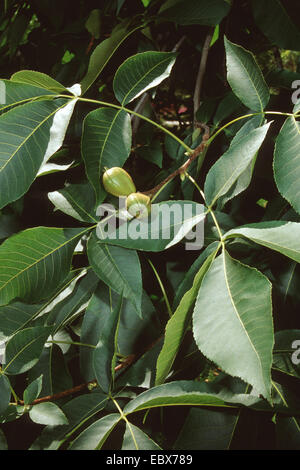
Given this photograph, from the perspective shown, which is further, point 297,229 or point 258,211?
point 258,211

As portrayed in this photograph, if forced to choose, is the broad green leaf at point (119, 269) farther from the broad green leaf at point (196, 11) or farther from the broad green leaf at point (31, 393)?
the broad green leaf at point (196, 11)

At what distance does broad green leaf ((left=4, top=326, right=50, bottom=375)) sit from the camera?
0.64 meters

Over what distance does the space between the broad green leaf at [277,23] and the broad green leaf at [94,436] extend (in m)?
0.77

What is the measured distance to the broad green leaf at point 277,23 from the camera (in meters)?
0.84

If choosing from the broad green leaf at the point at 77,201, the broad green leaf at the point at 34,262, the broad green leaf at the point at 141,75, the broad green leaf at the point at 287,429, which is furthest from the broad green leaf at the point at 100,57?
the broad green leaf at the point at 287,429

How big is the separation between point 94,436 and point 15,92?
1.71 feet

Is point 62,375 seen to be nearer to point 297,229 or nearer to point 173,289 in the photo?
point 173,289

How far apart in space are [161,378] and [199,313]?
13cm

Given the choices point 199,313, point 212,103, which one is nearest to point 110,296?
point 199,313

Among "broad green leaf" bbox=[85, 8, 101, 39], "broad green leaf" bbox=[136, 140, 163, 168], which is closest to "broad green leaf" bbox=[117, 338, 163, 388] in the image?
"broad green leaf" bbox=[136, 140, 163, 168]

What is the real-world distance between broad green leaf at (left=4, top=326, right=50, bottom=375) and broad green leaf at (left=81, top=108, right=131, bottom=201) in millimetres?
231

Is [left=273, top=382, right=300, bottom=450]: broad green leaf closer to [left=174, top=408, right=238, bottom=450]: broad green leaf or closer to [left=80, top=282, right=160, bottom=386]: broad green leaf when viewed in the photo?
[left=174, top=408, right=238, bottom=450]: broad green leaf

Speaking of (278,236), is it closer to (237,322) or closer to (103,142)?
(237,322)

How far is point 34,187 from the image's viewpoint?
94 cm
